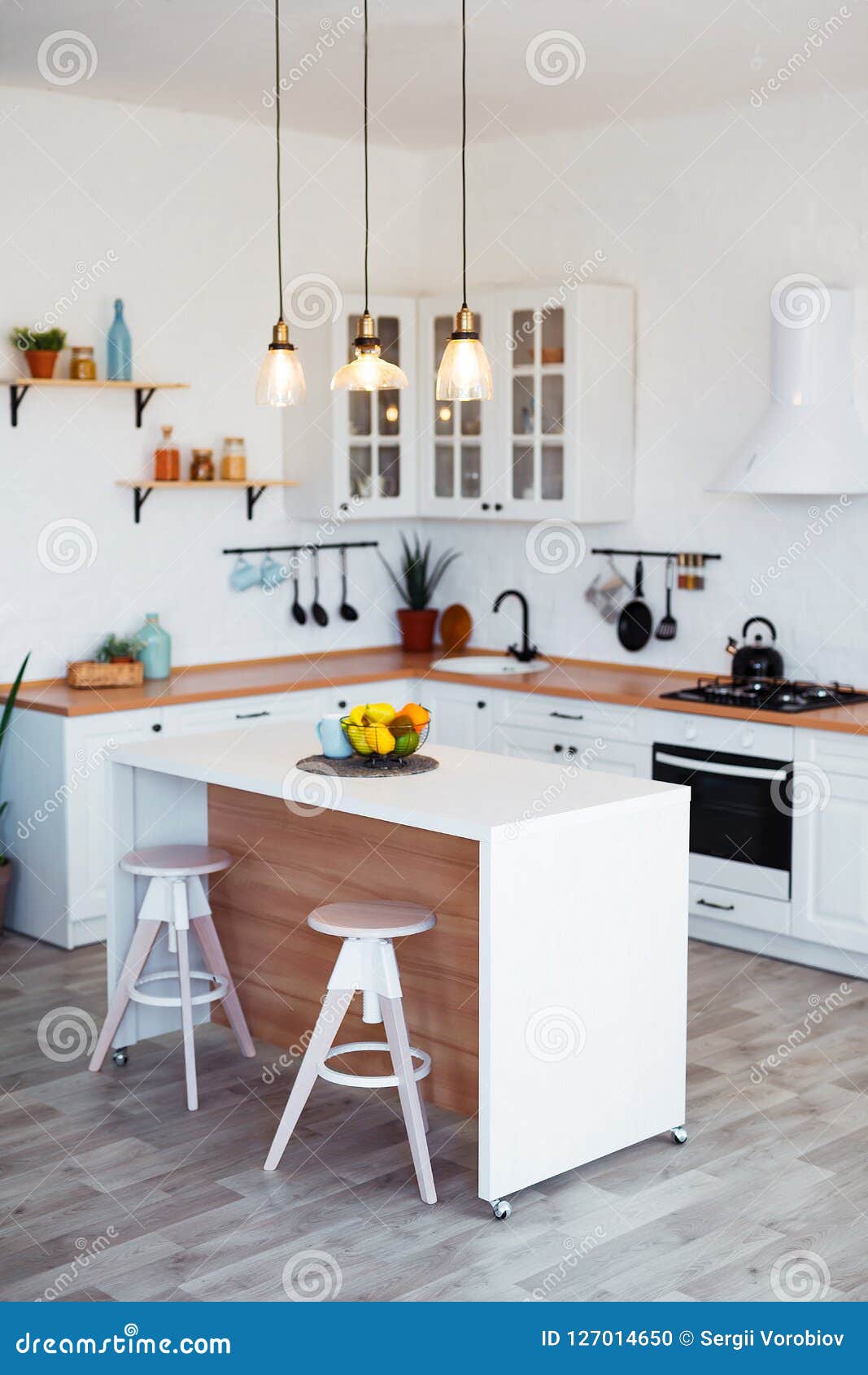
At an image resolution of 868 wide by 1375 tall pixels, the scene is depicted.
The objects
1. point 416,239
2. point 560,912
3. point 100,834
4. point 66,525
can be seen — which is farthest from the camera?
point 416,239

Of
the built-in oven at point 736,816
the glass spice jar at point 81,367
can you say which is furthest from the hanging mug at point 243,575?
the built-in oven at point 736,816

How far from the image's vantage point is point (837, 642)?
546cm

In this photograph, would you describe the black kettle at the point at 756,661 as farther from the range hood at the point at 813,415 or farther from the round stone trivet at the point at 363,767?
the round stone trivet at the point at 363,767

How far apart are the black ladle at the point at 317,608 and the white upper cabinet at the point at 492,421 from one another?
26cm

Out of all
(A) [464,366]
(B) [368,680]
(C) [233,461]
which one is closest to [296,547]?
(C) [233,461]

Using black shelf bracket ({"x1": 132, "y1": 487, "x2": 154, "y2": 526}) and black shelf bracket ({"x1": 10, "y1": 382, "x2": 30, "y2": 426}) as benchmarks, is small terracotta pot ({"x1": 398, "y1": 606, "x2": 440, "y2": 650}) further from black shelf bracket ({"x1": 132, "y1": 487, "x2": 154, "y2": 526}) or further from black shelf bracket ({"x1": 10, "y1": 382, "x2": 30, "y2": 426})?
black shelf bracket ({"x1": 10, "y1": 382, "x2": 30, "y2": 426})

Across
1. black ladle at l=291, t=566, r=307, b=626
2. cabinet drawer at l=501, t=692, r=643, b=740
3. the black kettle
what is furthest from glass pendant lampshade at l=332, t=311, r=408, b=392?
black ladle at l=291, t=566, r=307, b=626

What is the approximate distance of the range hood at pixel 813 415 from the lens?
5.14 m

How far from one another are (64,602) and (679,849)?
2.94 metres

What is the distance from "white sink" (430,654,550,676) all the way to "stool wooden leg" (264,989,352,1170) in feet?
9.35

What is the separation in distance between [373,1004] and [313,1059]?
0.60ft

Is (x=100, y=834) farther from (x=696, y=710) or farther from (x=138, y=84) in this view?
(x=138, y=84)

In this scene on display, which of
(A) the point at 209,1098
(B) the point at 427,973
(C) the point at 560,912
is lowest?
(A) the point at 209,1098

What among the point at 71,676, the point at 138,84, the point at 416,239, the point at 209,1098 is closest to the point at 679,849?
the point at 209,1098
